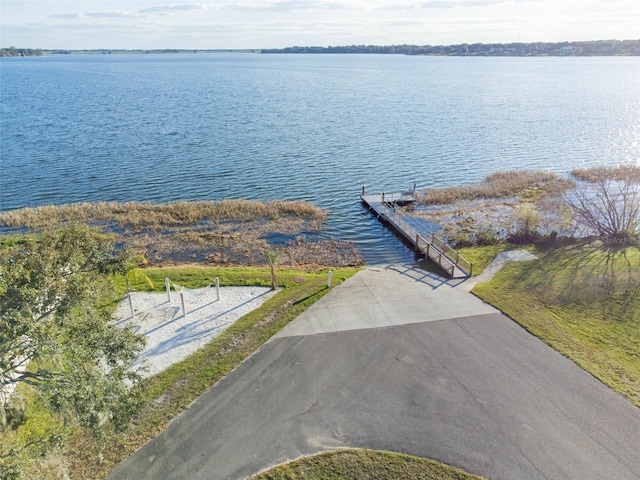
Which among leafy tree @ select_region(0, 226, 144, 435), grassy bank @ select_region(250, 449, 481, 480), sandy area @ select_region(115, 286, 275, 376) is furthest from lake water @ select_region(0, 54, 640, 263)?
leafy tree @ select_region(0, 226, 144, 435)

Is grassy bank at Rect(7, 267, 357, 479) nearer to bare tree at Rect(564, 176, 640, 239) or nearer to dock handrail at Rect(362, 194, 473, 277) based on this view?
dock handrail at Rect(362, 194, 473, 277)

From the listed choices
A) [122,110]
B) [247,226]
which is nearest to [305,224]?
[247,226]

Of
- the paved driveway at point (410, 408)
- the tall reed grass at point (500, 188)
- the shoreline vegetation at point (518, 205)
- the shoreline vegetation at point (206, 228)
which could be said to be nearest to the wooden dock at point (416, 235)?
the shoreline vegetation at point (518, 205)

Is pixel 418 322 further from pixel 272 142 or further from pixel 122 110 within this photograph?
pixel 122 110

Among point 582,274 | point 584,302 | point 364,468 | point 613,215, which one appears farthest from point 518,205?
point 364,468

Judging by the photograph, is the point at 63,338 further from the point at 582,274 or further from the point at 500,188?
the point at 500,188

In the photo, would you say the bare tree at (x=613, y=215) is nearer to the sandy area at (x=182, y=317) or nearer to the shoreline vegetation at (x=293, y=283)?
the shoreline vegetation at (x=293, y=283)
